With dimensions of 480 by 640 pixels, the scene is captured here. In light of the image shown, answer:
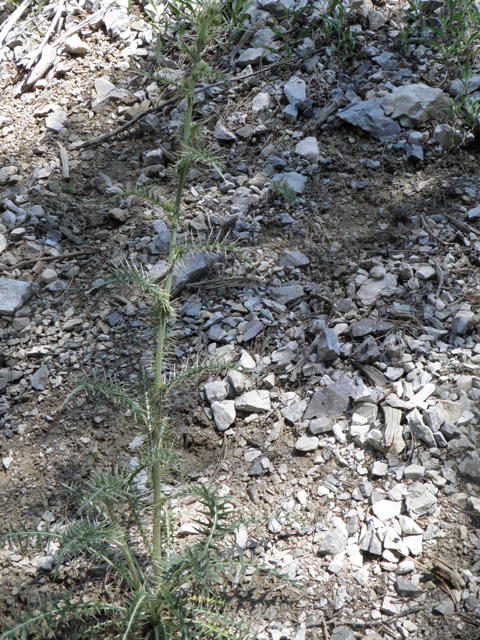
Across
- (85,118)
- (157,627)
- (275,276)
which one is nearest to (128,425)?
(157,627)

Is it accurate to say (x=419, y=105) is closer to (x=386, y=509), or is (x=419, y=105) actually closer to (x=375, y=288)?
(x=375, y=288)

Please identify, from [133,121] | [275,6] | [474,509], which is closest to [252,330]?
[474,509]

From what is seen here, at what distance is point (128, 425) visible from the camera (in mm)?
2486

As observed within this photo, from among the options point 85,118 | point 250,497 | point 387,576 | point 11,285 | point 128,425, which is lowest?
point 387,576

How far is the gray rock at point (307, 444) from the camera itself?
2.23 meters

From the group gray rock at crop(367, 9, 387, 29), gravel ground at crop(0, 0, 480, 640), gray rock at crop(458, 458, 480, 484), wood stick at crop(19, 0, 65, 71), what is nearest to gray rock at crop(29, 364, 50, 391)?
gravel ground at crop(0, 0, 480, 640)

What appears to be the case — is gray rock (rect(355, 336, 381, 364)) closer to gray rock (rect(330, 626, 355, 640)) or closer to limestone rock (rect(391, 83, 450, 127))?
gray rock (rect(330, 626, 355, 640))

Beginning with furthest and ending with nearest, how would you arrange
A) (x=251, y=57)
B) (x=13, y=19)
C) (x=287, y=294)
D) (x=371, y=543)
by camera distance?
(x=13, y=19), (x=251, y=57), (x=287, y=294), (x=371, y=543)

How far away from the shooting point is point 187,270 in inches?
116

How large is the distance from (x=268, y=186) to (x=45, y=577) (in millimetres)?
2466

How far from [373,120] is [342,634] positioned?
2.95 metres

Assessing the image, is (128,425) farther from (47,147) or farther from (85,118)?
(85,118)

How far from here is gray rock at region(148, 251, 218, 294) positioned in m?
2.92

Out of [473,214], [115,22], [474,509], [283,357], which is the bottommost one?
[474,509]
